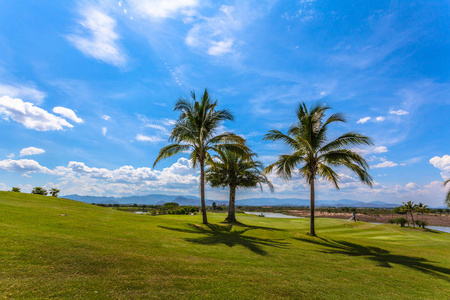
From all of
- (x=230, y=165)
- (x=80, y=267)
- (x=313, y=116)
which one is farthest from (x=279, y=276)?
(x=230, y=165)

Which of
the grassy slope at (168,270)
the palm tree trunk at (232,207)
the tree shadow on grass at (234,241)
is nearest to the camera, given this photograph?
the grassy slope at (168,270)

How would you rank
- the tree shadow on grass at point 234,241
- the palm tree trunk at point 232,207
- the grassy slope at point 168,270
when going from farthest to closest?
the palm tree trunk at point 232,207
the tree shadow on grass at point 234,241
the grassy slope at point 168,270

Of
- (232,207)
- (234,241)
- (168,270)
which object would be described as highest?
(168,270)

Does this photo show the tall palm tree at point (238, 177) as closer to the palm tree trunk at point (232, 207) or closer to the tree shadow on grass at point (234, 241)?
the palm tree trunk at point (232, 207)

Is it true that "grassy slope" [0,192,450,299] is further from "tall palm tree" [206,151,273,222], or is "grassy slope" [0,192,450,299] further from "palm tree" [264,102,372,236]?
"tall palm tree" [206,151,273,222]

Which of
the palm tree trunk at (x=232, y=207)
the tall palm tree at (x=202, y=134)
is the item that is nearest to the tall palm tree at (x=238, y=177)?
the palm tree trunk at (x=232, y=207)

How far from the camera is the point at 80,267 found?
191 inches

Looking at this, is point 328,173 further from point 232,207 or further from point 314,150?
point 232,207

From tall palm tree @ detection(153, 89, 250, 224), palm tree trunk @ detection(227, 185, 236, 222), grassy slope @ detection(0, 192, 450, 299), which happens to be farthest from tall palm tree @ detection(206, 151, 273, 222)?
grassy slope @ detection(0, 192, 450, 299)

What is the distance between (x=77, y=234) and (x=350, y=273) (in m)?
10.0

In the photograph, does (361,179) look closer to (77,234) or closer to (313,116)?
(313,116)

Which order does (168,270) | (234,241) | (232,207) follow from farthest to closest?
(232,207)
(234,241)
(168,270)

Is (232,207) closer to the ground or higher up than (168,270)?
closer to the ground

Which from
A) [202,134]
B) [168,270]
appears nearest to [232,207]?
[202,134]
